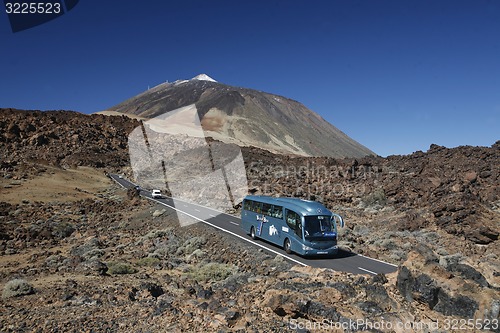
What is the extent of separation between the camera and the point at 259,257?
18.2 m

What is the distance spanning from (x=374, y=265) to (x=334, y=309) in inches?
357

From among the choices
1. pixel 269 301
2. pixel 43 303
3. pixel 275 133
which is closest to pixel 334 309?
pixel 269 301

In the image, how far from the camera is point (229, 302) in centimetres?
1047

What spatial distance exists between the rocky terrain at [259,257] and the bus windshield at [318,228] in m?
1.94

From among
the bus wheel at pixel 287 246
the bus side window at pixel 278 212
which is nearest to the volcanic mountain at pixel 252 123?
the bus side window at pixel 278 212

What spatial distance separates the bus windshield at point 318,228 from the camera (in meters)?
17.8

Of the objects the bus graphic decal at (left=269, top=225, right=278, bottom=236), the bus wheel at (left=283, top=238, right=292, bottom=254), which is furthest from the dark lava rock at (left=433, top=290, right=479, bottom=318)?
the bus graphic decal at (left=269, top=225, right=278, bottom=236)

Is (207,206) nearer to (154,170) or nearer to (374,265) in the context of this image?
(374,265)

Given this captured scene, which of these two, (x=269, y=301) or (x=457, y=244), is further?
(x=457, y=244)

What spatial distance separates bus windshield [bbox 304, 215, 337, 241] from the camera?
1778 centimetres

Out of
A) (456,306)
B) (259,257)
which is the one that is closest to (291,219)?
(259,257)

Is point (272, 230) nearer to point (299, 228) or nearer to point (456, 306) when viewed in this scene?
point (299, 228)

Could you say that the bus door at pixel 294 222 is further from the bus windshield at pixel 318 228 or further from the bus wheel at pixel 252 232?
the bus wheel at pixel 252 232

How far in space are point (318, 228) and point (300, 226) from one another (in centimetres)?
87
